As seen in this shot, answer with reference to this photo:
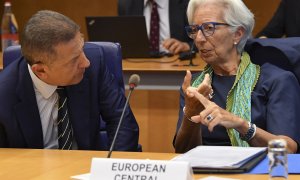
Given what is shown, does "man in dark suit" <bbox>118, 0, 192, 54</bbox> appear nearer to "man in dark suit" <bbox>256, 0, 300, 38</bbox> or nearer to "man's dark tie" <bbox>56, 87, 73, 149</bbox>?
"man in dark suit" <bbox>256, 0, 300, 38</bbox>

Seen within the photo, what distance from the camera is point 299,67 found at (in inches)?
114

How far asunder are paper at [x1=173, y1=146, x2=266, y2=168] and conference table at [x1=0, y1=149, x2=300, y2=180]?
6 centimetres

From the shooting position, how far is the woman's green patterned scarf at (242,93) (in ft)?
9.29

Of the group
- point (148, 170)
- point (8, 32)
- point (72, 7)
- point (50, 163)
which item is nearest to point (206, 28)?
point (50, 163)

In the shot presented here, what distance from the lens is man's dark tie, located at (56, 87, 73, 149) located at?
289 cm

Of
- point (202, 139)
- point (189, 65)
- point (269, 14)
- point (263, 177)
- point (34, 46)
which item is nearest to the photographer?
point (263, 177)

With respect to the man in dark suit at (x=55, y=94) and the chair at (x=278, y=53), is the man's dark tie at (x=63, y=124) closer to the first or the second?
the man in dark suit at (x=55, y=94)

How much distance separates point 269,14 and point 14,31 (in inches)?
110

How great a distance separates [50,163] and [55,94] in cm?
62

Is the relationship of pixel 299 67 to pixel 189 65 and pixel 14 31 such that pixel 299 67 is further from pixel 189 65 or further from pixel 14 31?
pixel 14 31

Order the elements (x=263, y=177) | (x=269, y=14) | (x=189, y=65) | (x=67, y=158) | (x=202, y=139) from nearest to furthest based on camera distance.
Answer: (x=263, y=177) < (x=67, y=158) < (x=202, y=139) < (x=189, y=65) < (x=269, y=14)

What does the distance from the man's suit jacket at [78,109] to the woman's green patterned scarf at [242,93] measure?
1.59 ft

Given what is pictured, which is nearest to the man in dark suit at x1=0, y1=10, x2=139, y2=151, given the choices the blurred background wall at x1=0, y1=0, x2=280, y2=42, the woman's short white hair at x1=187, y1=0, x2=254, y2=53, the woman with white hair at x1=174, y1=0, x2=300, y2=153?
the woman with white hair at x1=174, y1=0, x2=300, y2=153

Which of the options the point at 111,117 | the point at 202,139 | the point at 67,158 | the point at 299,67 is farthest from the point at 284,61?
the point at 67,158
